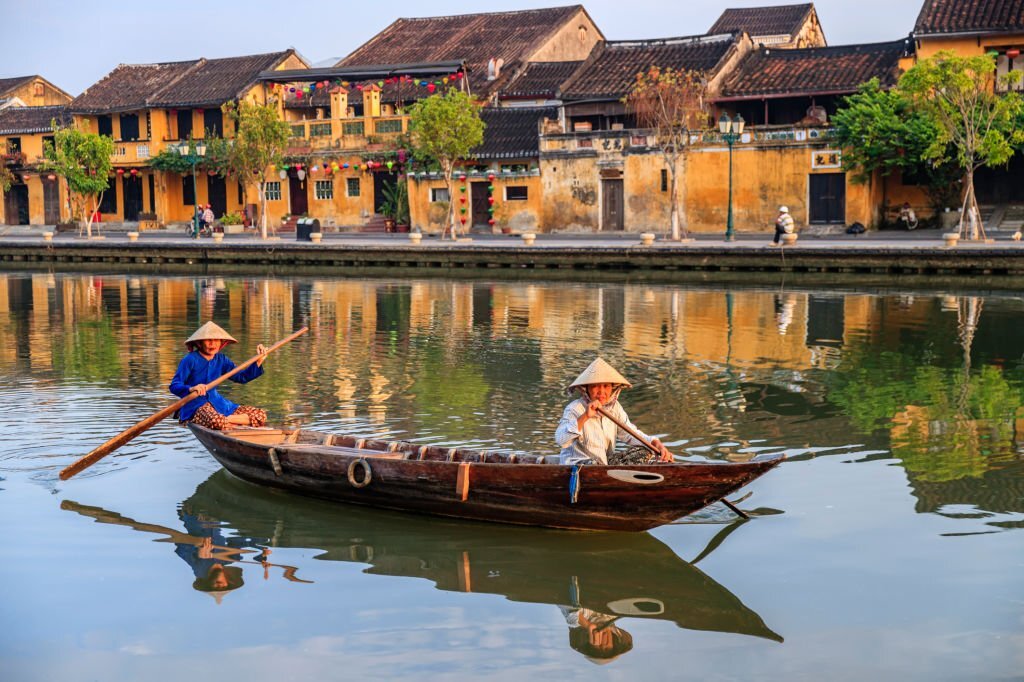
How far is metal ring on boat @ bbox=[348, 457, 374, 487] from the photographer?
934 centimetres

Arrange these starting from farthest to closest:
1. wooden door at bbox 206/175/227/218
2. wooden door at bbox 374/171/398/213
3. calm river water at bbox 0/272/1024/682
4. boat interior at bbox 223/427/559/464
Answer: wooden door at bbox 206/175/227/218 → wooden door at bbox 374/171/398/213 → boat interior at bbox 223/427/559/464 → calm river water at bbox 0/272/1024/682

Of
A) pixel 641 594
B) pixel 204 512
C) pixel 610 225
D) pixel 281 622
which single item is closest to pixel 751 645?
pixel 641 594

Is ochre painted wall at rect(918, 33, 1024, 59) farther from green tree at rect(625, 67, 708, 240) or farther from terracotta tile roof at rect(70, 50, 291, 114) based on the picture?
terracotta tile roof at rect(70, 50, 291, 114)

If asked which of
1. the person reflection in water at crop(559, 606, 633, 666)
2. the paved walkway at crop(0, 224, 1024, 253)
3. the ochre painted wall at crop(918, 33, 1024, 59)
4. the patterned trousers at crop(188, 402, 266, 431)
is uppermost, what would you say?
the ochre painted wall at crop(918, 33, 1024, 59)

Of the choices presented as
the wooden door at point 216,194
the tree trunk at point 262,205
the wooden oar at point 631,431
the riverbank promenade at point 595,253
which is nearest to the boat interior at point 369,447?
the wooden oar at point 631,431

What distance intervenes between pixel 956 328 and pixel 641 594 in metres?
13.8

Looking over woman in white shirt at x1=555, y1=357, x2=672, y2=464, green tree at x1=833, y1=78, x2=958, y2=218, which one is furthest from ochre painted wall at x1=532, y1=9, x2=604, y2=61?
woman in white shirt at x1=555, y1=357, x2=672, y2=464

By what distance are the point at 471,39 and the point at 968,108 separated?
21.0m

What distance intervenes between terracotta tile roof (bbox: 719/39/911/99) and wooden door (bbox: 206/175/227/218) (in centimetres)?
1975

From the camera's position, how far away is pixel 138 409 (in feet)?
45.3

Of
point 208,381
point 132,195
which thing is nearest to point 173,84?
point 132,195

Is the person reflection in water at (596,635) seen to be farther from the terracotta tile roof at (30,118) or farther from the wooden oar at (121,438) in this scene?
the terracotta tile roof at (30,118)

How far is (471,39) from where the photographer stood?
46.6 m

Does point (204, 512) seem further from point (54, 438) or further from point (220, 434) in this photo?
point (54, 438)
